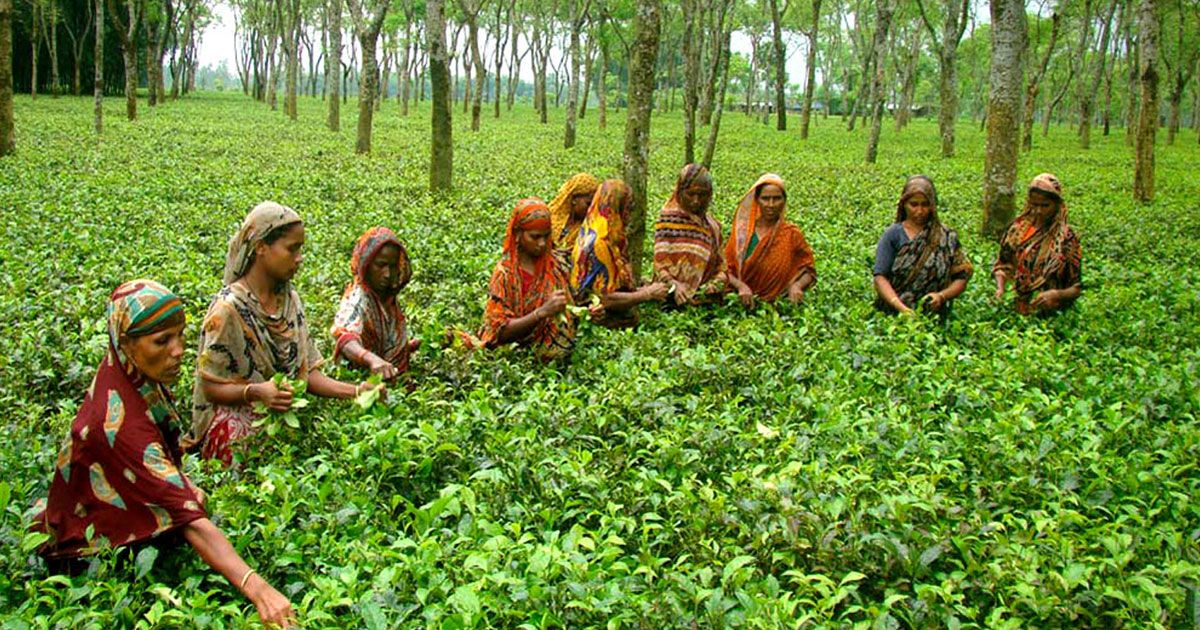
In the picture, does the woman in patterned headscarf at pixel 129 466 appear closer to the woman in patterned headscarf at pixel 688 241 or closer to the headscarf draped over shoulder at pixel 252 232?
the headscarf draped over shoulder at pixel 252 232

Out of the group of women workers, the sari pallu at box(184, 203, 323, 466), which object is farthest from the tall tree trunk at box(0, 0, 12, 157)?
the sari pallu at box(184, 203, 323, 466)

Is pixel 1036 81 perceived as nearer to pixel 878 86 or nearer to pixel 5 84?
pixel 878 86

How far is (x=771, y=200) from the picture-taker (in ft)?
20.6

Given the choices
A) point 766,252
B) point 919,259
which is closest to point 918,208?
point 919,259

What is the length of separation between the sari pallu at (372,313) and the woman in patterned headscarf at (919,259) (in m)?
3.31

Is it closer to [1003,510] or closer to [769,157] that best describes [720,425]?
[1003,510]

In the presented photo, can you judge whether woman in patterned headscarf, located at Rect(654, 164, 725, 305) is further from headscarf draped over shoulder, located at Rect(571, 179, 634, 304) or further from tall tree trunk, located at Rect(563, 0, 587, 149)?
tall tree trunk, located at Rect(563, 0, 587, 149)

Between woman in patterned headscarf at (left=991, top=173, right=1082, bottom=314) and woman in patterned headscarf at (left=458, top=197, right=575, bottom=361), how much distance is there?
3275mm

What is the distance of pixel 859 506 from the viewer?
3209 millimetres

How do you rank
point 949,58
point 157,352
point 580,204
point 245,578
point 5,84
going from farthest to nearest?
point 949,58 < point 5,84 < point 580,204 < point 157,352 < point 245,578

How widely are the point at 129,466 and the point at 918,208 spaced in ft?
16.2

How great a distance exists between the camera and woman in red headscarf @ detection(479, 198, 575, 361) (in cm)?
501

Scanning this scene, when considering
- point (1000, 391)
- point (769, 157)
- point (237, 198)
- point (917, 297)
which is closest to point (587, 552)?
point (1000, 391)

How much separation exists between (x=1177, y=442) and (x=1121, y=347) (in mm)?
2038
